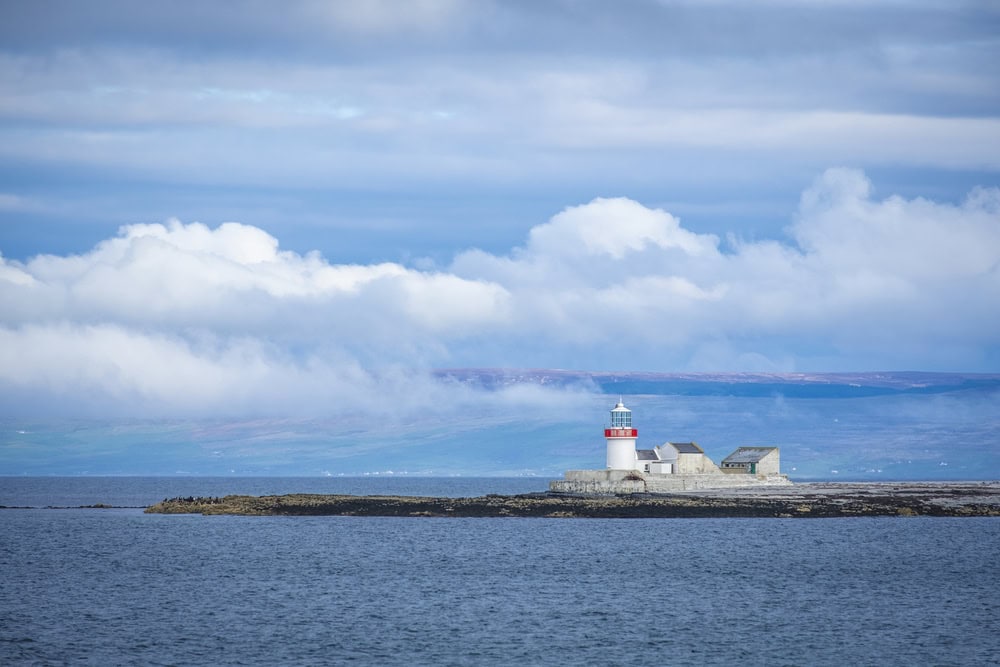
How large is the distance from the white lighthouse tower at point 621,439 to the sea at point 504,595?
69.4 ft

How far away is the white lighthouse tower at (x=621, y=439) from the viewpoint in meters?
111

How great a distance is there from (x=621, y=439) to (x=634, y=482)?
393cm

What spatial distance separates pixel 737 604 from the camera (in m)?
53.9

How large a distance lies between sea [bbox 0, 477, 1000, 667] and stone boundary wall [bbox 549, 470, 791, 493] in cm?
1933

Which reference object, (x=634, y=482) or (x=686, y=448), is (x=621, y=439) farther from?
(x=686, y=448)

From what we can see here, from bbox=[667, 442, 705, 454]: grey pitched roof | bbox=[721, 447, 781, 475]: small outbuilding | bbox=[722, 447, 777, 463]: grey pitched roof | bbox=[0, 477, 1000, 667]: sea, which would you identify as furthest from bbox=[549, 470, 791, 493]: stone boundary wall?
bbox=[0, 477, 1000, 667]: sea

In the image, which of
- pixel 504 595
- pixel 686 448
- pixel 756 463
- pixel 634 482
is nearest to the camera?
pixel 504 595

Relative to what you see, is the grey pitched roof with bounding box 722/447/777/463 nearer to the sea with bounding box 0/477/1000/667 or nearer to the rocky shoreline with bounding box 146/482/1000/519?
the rocky shoreline with bounding box 146/482/1000/519

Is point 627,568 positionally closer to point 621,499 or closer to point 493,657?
point 493,657

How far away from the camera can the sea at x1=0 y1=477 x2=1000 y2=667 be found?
43375 mm

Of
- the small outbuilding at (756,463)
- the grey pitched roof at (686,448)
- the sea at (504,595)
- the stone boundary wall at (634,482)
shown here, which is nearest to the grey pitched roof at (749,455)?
the small outbuilding at (756,463)

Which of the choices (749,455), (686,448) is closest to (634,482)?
(686,448)

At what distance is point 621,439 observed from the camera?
11169 centimetres

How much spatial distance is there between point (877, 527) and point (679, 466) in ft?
87.1
